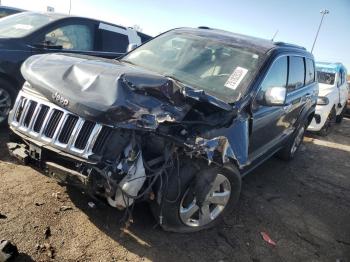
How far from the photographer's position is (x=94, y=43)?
689 cm

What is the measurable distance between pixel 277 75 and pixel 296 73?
110 cm

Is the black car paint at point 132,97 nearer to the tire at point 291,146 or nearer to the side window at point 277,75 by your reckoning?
the side window at point 277,75

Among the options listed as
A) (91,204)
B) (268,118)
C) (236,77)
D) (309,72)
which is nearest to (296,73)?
(309,72)

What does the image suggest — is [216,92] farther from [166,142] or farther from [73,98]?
[73,98]

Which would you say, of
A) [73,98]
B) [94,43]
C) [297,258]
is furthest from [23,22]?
[297,258]

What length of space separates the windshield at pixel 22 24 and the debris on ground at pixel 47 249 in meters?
3.74

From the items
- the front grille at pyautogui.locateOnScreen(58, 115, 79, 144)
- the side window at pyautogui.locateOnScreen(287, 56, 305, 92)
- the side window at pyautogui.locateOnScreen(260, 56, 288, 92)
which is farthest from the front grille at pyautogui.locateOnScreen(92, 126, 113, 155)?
the side window at pyautogui.locateOnScreen(287, 56, 305, 92)

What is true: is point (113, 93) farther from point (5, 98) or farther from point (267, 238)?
point (5, 98)

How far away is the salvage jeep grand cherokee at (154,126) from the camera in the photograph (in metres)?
3.15

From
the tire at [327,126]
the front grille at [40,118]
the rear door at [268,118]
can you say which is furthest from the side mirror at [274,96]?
the tire at [327,126]

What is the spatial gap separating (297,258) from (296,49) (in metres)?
3.37

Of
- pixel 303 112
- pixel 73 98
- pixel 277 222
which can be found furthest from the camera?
pixel 303 112

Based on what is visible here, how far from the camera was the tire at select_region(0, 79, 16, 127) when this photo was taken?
5.44 metres

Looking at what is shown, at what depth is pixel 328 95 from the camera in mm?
9961
